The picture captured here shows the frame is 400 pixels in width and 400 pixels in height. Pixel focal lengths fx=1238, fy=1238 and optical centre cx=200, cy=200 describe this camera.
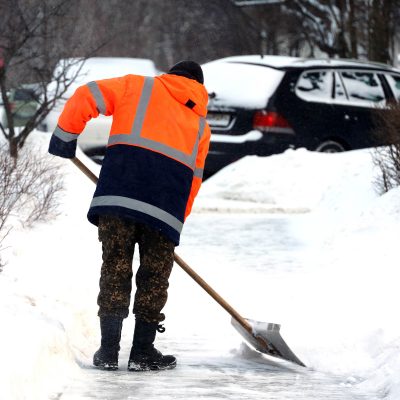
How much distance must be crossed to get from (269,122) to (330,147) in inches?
41.6

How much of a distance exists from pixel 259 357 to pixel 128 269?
3.38ft

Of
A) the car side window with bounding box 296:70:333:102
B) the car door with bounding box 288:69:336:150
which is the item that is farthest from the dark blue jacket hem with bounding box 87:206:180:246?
the car side window with bounding box 296:70:333:102

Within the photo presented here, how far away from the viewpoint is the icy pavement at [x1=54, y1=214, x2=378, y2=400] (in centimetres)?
529

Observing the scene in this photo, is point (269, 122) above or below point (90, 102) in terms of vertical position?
below

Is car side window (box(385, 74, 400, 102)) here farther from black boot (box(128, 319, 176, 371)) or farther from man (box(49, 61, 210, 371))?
black boot (box(128, 319, 176, 371))

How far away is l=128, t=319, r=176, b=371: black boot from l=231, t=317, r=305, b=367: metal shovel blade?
1.89ft

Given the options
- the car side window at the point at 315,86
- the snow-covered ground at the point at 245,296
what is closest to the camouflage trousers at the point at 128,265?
the snow-covered ground at the point at 245,296

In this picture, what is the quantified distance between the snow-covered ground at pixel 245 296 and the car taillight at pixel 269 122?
0.92 meters

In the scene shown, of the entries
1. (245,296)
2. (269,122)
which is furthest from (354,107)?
(245,296)

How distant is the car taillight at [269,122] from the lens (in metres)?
13.1

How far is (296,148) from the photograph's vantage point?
1345 centimetres

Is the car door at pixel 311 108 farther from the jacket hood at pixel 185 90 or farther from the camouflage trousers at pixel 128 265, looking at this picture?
the camouflage trousers at pixel 128 265

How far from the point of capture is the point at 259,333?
6.31 metres

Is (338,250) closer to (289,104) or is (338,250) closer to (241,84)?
(289,104)
